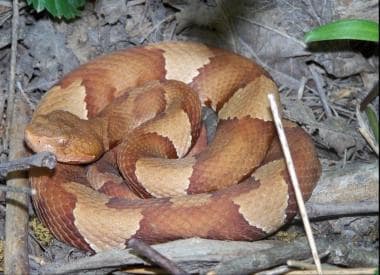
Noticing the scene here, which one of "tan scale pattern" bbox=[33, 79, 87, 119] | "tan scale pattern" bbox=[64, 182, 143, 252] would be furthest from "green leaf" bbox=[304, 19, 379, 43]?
"tan scale pattern" bbox=[33, 79, 87, 119]

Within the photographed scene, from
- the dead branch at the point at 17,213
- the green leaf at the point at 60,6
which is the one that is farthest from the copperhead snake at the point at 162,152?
the green leaf at the point at 60,6

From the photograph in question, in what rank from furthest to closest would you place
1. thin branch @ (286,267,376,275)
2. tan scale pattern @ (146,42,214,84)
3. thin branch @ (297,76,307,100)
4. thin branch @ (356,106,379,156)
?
tan scale pattern @ (146,42,214,84) → thin branch @ (297,76,307,100) → thin branch @ (356,106,379,156) → thin branch @ (286,267,376,275)

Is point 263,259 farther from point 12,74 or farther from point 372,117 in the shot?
point 12,74

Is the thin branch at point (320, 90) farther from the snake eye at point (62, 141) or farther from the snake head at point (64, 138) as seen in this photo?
the snake eye at point (62, 141)

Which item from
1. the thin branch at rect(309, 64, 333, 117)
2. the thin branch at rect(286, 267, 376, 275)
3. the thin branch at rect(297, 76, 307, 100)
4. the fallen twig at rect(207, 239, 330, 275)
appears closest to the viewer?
the thin branch at rect(286, 267, 376, 275)

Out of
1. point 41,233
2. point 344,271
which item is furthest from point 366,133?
point 41,233

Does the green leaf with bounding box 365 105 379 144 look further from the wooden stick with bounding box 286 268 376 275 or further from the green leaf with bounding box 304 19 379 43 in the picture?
the wooden stick with bounding box 286 268 376 275
